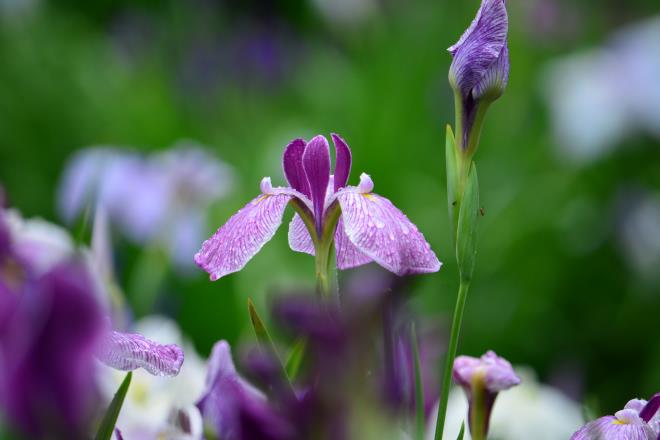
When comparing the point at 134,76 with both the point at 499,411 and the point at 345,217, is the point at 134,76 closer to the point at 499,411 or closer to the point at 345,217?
the point at 499,411

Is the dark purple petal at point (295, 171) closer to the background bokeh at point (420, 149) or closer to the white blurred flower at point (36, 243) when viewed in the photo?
the white blurred flower at point (36, 243)

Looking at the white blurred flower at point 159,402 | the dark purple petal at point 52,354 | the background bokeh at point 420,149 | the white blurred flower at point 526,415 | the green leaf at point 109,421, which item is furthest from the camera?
the background bokeh at point 420,149

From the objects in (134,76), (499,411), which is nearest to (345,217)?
(499,411)

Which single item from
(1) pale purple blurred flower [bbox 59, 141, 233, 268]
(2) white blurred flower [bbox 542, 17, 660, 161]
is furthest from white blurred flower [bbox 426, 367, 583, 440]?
(2) white blurred flower [bbox 542, 17, 660, 161]

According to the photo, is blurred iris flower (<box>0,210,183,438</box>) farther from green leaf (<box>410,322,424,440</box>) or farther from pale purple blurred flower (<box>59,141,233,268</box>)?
pale purple blurred flower (<box>59,141,233,268</box>)

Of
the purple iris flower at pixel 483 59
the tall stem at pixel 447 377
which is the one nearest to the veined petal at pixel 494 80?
the purple iris flower at pixel 483 59

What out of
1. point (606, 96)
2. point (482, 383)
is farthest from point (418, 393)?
point (606, 96)
